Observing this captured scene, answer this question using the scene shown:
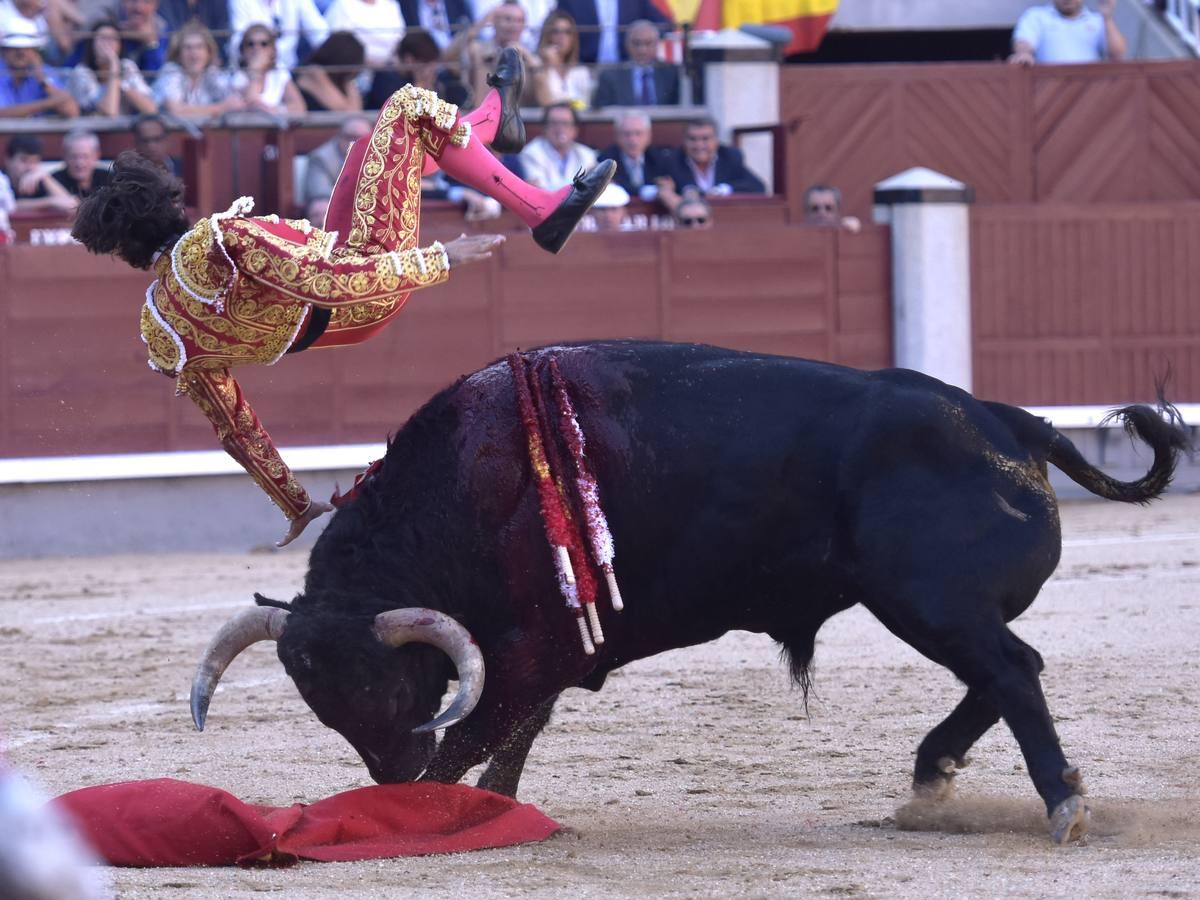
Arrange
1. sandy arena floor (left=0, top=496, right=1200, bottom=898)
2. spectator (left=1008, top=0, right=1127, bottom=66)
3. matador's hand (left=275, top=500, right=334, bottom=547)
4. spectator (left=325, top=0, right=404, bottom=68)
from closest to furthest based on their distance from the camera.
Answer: sandy arena floor (left=0, top=496, right=1200, bottom=898) → matador's hand (left=275, top=500, right=334, bottom=547) → spectator (left=325, top=0, right=404, bottom=68) → spectator (left=1008, top=0, right=1127, bottom=66)

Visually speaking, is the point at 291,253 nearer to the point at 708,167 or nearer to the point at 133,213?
the point at 133,213

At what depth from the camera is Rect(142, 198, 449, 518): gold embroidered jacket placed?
3.34 metres

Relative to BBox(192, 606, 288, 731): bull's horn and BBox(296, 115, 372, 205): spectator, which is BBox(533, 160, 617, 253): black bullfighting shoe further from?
BBox(296, 115, 372, 205): spectator

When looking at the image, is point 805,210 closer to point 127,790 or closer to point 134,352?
point 134,352

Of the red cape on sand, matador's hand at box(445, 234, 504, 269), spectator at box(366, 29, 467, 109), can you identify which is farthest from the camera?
spectator at box(366, 29, 467, 109)

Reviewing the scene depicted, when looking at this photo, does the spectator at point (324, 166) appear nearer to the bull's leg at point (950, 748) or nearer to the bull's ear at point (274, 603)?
the bull's ear at point (274, 603)

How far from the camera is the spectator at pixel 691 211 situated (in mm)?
A: 8641

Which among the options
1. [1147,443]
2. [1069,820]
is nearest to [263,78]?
[1147,443]

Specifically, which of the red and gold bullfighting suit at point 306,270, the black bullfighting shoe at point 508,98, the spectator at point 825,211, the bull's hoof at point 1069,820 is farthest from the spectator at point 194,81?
the bull's hoof at point 1069,820

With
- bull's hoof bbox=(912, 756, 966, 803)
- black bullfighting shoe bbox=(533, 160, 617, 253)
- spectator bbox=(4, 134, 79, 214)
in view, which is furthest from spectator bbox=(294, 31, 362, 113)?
bull's hoof bbox=(912, 756, 966, 803)

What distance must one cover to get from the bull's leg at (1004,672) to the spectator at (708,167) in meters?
5.67

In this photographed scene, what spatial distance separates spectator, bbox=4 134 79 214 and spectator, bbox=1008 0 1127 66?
205 inches

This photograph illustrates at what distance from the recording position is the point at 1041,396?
31.4 feet

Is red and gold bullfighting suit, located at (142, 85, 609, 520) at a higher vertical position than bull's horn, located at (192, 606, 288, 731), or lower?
higher
